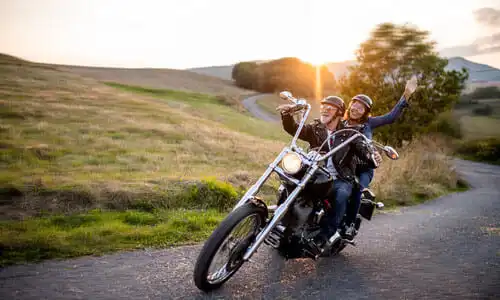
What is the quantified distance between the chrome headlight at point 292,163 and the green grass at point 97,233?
7.20ft

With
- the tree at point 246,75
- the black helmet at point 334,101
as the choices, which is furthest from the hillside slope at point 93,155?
the tree at point 246,75

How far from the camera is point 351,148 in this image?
4.79m

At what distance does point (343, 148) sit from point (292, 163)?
1.00m

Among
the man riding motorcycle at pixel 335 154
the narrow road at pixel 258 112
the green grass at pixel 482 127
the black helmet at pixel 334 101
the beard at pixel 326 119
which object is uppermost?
the black helmet at pixel 334 101

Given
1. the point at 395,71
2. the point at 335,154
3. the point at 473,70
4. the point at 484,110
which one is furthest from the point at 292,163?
the point at 484,110

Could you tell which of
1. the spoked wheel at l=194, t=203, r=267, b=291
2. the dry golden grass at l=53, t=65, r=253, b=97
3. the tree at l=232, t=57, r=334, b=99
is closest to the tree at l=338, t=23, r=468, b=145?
the spoked wheel at l=194, t=203, r=267, b=291

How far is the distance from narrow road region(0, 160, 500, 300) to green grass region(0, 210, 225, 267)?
0.29 m

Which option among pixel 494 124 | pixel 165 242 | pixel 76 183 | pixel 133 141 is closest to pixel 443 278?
pixel 165 242

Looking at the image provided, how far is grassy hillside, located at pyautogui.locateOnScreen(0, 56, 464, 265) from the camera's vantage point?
5.30m

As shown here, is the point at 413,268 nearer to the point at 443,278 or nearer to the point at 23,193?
the point at 443,278

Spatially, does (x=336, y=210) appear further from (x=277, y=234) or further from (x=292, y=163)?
(x=292, y=163)

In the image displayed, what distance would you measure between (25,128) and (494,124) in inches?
1322

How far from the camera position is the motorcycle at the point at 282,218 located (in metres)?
3.56

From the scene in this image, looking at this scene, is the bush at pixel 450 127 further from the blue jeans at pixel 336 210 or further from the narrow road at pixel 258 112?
the blue jeans at pixel 336 210
